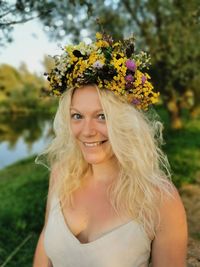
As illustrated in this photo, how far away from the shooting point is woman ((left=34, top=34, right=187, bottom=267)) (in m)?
2.42

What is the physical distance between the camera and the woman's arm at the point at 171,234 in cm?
238

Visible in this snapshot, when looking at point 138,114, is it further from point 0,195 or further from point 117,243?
point 0,195

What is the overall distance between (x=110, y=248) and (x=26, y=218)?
5862 mm

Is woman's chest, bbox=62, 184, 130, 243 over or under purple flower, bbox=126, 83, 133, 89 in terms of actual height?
under

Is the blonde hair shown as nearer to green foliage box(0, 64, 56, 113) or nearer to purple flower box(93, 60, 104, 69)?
purple flower box(93, 60, 104, 69)

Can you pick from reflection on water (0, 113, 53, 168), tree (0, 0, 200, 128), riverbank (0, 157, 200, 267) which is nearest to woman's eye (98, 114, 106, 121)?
riverbank (0, 157, 200, 267)

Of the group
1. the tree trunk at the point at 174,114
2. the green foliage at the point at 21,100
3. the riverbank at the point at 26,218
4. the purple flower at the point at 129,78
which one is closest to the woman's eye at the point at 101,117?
the purple flower at the point at 129,78

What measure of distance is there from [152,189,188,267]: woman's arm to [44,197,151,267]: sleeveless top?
9 cm

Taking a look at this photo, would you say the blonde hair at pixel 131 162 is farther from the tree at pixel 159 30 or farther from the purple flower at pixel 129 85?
the tree at pixel 159 30

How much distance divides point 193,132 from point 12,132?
19.1 m

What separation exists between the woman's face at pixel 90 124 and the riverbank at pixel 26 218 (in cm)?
168

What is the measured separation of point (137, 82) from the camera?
2.65m

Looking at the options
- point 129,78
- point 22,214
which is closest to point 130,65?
point 129,78

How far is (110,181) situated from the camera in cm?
281
